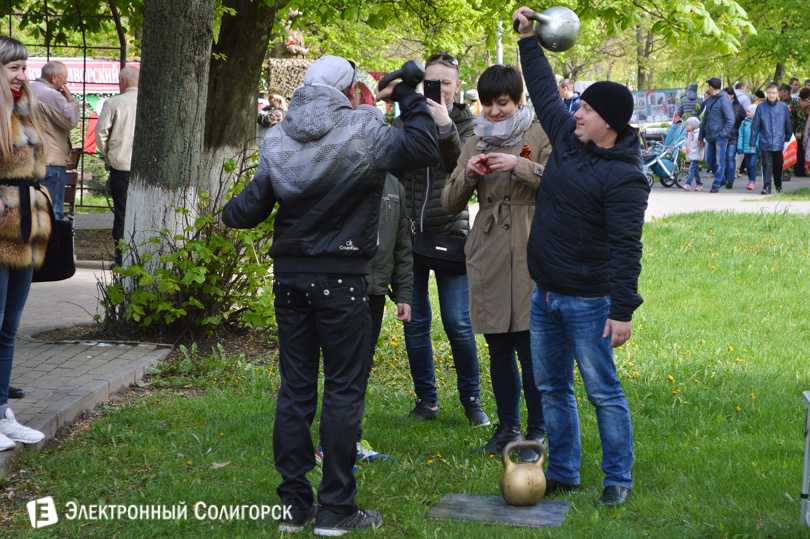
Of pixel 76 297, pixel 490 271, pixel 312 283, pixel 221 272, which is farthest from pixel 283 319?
pixel 76 297

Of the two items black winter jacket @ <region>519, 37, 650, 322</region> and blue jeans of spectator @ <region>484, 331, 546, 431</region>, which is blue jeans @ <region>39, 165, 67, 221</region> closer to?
blue jeans of spectator @ <region>484, 331, 546, 431</region>

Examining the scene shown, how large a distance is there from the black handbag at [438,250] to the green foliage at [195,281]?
2116 mm

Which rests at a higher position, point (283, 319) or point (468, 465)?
point (283, 319)

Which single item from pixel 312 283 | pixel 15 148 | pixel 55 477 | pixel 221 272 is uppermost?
pixel 15 148

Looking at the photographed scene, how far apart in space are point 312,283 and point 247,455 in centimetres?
168

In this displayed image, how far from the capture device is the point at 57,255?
536 centimetres

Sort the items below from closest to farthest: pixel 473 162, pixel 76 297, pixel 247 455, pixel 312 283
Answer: pixel 312 283 < pixel 473 162 < pixel 247 455 < pixel 76 297

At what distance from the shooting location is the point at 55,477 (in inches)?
187

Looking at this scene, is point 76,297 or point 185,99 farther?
point 76,297

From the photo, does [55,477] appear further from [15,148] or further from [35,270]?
[15,148]

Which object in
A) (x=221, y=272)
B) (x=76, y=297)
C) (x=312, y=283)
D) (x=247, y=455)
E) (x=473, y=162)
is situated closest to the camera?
(x=312, y=283)

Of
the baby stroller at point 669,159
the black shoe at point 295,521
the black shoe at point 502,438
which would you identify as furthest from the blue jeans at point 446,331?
the baby stroller at point 669,159

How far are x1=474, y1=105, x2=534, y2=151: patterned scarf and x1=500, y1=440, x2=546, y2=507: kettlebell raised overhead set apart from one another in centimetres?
163

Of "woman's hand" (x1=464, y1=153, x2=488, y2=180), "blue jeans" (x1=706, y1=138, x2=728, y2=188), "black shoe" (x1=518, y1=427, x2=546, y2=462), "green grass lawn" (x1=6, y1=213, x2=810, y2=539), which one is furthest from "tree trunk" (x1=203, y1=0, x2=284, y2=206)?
"blue jeans" (x1=706, y1=138, x2=728, y2=188)
